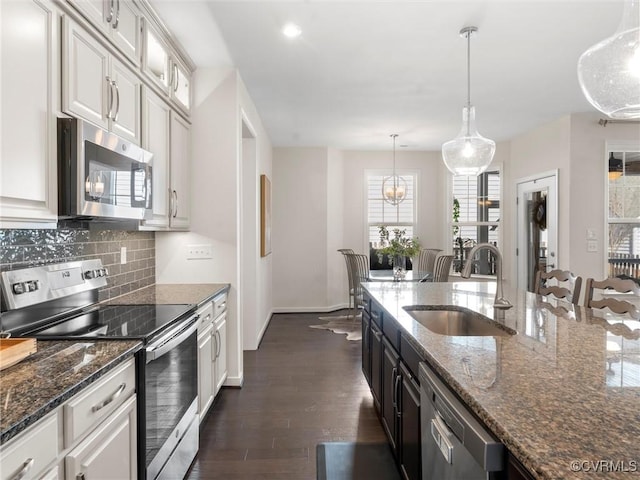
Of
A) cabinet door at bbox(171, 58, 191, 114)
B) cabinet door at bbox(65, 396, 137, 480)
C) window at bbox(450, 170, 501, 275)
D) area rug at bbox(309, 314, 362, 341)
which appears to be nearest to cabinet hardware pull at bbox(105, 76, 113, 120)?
cabinet door at bbox(171, 58, 191, 114)

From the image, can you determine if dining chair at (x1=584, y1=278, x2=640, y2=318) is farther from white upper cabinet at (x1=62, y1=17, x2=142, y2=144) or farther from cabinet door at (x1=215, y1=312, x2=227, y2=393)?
white upper cabinet at (x1=62, y1=17, x2=142, y2=144)

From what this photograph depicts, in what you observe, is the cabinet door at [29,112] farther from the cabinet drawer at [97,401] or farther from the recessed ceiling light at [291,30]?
the recessed ceiling light at [291,30]

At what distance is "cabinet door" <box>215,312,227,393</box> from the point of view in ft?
9.49

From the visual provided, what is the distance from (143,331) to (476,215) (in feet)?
19.5

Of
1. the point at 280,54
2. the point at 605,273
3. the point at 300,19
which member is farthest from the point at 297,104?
the point at 605,273

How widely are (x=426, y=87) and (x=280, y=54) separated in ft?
5.05

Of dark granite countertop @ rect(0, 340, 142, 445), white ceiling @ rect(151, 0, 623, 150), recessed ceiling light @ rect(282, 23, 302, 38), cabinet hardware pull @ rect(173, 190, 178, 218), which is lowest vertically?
dark granite countertop @ rect(0, 340, 142, 445)

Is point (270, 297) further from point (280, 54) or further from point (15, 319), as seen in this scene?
point (15, 319)

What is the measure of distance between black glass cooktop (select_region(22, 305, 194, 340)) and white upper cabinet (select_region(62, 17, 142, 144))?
912 mm

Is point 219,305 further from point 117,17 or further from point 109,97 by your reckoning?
point 117,17

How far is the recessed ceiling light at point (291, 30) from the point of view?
8.79 feet

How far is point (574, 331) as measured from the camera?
64.6 inches

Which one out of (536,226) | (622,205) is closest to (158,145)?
(536,226)

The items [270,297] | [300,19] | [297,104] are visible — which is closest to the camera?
[300,19]
